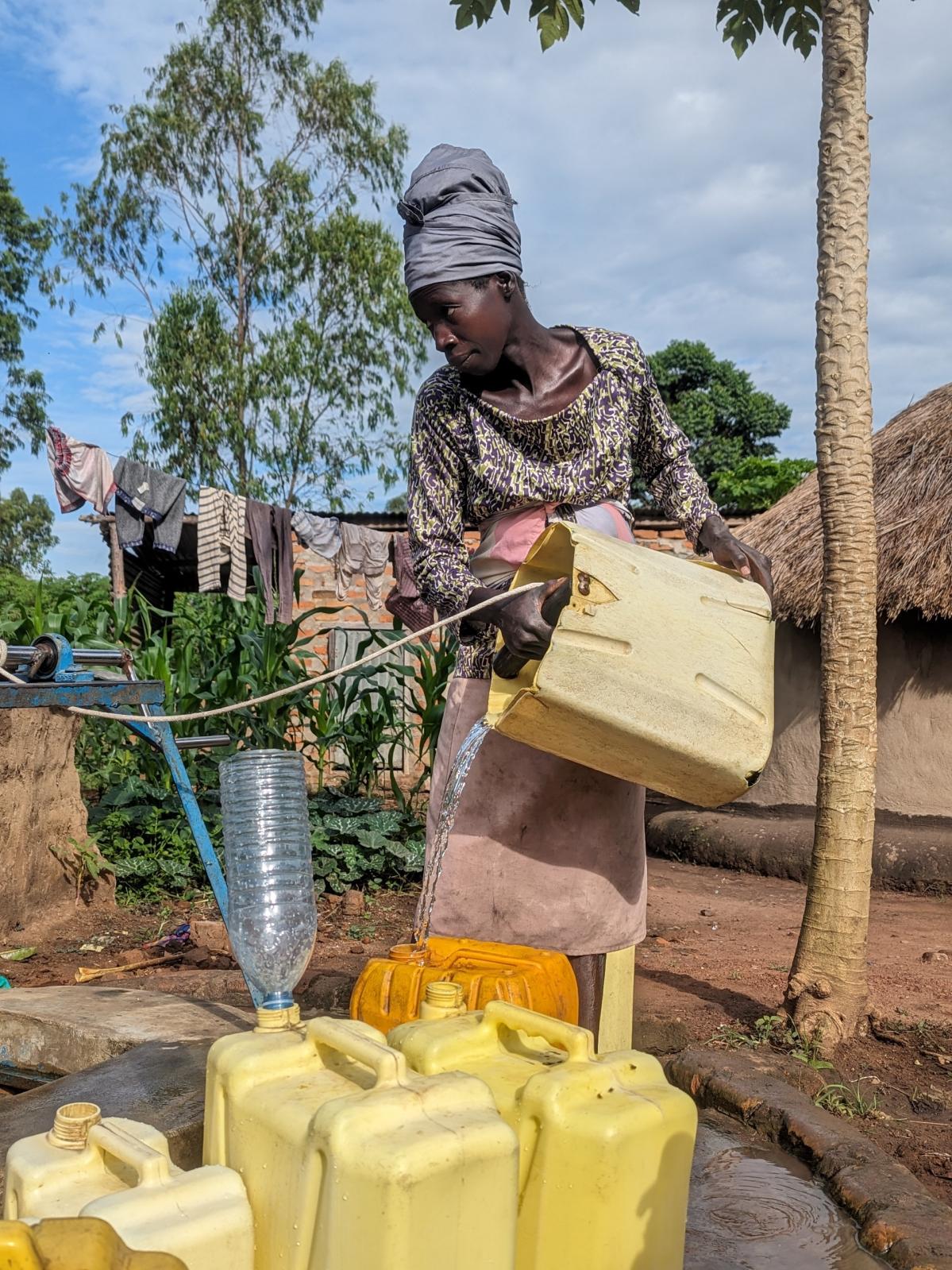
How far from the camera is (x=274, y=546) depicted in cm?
923

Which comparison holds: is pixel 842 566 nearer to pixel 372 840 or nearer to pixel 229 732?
pixel 372 840

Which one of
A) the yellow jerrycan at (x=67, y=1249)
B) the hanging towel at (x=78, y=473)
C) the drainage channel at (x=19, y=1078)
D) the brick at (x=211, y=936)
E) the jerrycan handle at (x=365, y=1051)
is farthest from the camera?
the hanging towel at (x=78, y=473)

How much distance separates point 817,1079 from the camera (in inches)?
106

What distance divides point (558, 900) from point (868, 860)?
1.20 meters

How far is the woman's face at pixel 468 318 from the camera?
7.11 feet

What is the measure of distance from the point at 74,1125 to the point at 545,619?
1107mm

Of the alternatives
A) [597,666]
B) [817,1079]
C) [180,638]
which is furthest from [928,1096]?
[180,638]

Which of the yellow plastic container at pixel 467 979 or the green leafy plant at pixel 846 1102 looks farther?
the green leafy plant at pixel 846 1102

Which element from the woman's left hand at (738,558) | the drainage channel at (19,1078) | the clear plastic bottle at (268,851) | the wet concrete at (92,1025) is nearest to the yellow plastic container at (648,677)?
the woman's left hand at (738,558)

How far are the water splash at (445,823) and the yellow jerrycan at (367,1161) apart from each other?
2.78 feet

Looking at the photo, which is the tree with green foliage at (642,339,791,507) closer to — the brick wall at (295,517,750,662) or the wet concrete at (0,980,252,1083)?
the brick wall at (295,517,750,662)

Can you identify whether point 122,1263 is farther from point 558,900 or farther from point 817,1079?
point 817,1079

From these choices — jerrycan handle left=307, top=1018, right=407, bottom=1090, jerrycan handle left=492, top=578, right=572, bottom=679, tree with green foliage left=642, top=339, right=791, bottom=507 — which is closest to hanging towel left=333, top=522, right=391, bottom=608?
jerrycan handle left=492, top=578, right=572, bottom=679

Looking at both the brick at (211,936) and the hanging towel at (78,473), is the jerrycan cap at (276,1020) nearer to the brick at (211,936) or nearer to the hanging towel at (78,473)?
the brick at (211,936)
